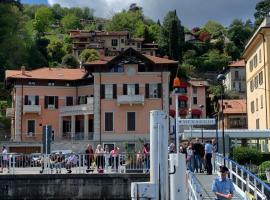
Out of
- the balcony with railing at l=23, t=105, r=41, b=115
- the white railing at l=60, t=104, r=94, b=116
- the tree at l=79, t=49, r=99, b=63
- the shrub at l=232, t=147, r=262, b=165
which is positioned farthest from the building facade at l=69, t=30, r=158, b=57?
the shrub at l=232, t=147, r=262, b=165

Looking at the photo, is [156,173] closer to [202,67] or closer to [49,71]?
[49,71]

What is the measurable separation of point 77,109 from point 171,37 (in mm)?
70600

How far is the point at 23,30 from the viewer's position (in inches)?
4894

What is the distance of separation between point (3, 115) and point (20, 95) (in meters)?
18.0

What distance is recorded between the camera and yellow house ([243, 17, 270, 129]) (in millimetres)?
54344

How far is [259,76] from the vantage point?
58.8 metres

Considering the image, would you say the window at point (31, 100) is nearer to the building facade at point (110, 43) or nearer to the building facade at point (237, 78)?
the building facade at point (237, 78)

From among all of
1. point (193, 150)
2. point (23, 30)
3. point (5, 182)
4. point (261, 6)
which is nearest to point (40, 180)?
point (5, 182)

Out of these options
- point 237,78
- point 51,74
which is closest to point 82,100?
point 51,74

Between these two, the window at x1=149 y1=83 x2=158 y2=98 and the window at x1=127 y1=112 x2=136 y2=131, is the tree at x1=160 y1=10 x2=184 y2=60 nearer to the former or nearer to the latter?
the window at x1=149 y1=83 x2=158 y2=98

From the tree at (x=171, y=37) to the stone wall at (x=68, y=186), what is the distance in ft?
342

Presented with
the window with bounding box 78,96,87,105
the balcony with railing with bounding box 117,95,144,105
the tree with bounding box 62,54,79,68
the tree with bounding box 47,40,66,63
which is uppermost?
the tree with bounding box 47,40,66,63

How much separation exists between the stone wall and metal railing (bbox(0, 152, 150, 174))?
0.96 m

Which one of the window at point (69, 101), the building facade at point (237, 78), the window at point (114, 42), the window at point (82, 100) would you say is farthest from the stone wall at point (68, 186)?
the window at point (114, 42)
